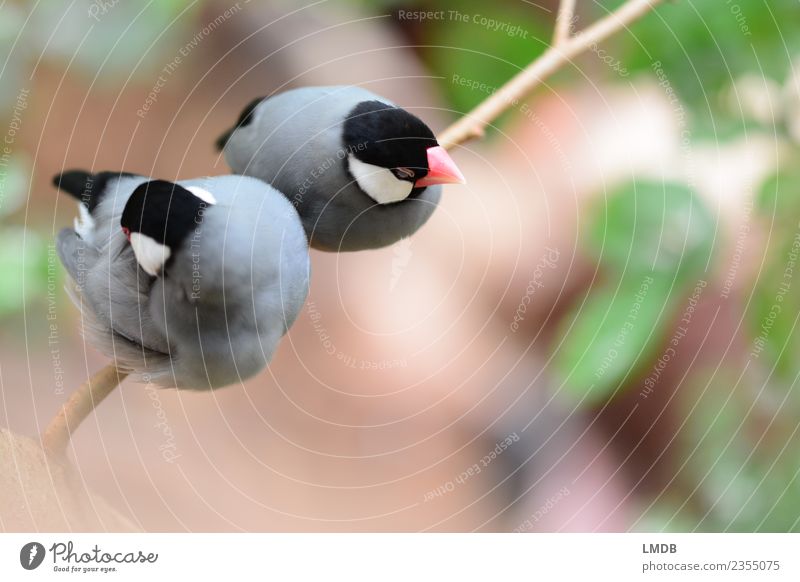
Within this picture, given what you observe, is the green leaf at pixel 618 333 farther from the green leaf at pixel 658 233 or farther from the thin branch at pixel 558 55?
the thin branch at pixel 558 55

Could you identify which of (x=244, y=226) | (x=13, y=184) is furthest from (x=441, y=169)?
(x=13, y=184)

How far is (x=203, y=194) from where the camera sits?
19.1 inches

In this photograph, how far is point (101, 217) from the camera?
0.55m

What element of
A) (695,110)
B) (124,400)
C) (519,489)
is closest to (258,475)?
(124,400)

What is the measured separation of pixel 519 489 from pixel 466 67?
458 mm

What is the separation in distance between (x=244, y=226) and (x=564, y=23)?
15.5 inches

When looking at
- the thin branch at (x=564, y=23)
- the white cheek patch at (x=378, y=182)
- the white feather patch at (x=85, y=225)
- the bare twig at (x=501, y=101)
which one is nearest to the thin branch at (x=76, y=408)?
the bare twig at (x=501, y=101)

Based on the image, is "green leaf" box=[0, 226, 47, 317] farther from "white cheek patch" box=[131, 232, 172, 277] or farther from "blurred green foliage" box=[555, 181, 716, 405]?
"blurred green foliage" box=[555, 181, 716, 405]

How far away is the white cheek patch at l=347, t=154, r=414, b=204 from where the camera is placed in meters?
0.58

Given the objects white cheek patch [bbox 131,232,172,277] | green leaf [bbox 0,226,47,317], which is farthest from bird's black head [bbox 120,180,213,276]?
green leaf [bbox 0,226,47,317]

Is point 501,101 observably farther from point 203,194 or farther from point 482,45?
point 203,194
